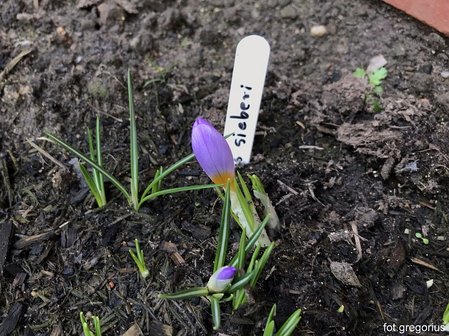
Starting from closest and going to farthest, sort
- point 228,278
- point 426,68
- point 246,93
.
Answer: point 228,278 → point 246,93 → point 426,68

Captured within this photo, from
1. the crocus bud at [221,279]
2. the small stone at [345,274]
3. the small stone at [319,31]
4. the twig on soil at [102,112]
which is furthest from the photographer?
the small stone at [319,31]

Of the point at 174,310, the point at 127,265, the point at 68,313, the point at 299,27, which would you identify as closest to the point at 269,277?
the point at 174,310

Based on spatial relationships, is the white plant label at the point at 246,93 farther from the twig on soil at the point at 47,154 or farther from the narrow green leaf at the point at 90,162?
the twig on soil at the point at 47,154

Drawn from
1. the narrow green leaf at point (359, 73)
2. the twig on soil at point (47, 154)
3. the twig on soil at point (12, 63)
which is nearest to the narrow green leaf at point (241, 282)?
the twig on soil at point (47, 154)

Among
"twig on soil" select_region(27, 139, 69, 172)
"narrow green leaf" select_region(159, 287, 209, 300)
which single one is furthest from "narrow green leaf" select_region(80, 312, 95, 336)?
"twig on soil" select_region(27, 139, 69, 172)

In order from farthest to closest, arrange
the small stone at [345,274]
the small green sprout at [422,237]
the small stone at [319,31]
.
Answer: the small stone at [319,31]
the small green sprout at [422,237]
the small stone at [345,274]

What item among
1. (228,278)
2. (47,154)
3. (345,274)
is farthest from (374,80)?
(47,154)

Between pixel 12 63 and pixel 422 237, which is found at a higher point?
pixel 12 63

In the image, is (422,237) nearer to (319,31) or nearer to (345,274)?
(345,274)
